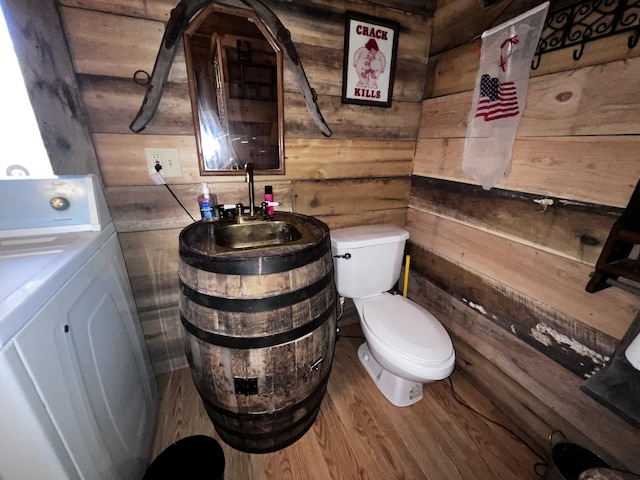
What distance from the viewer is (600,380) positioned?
78cm

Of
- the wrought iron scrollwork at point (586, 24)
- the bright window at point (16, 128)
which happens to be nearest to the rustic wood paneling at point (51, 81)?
the bright window at point (16, 128)

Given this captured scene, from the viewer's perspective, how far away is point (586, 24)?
2.73 ft

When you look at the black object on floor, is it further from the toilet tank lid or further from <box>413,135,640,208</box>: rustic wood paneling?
<box>413,135,640,208</box>: rustic wood paneling

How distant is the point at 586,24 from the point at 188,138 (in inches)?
57.8

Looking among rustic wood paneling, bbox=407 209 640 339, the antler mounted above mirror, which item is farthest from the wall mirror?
rustic wood paneling, bbox=407 209 640 339

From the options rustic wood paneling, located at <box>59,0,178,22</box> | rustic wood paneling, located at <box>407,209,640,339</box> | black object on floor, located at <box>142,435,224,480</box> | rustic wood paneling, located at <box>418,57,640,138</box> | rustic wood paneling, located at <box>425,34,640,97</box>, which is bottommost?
black object on floor, located at <box>142,435,224,480</box>

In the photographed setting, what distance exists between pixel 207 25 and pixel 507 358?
192 centimetres

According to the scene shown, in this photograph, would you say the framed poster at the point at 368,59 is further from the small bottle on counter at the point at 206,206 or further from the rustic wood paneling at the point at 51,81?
the rustic wood paneling at the point at 51,81

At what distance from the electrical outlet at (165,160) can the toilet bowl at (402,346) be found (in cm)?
107

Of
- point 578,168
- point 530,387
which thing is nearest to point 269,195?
point 578,168

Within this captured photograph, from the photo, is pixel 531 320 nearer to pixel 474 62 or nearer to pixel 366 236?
pixel 366 236

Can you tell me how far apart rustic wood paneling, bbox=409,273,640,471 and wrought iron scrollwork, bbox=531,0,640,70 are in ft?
3.58

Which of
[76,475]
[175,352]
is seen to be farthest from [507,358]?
[175,352]

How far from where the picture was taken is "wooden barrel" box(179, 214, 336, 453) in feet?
2.57
